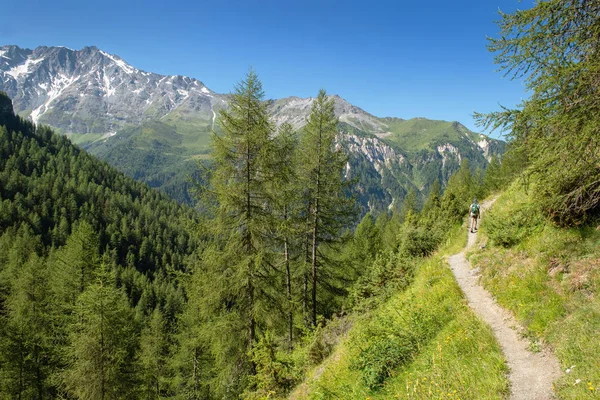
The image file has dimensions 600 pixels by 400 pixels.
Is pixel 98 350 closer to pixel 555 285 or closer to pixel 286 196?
pixel 286 196

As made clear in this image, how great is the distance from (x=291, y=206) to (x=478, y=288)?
11.5m

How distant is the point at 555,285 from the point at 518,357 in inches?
95.1

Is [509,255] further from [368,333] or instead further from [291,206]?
[291,206]

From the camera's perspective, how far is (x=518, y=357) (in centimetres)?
570

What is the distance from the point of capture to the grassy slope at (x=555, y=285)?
4.68 meters

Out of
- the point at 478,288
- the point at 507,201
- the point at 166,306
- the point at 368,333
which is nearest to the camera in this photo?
the point at 368,333

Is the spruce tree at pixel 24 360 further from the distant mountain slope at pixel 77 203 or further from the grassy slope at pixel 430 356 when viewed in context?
the distant mountain slope at pixel 77 203

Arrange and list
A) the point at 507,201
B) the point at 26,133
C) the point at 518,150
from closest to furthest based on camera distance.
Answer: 1. the point at 518,150
2. the point at 507,201
3. the point at 26,133

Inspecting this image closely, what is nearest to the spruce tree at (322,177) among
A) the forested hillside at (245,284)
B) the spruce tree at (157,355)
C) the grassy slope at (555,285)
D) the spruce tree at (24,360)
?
the forested hillside at (245,284)

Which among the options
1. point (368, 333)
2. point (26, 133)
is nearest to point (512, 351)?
point (368, 333)

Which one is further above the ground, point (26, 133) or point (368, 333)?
point (26, 133)

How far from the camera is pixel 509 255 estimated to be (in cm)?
986

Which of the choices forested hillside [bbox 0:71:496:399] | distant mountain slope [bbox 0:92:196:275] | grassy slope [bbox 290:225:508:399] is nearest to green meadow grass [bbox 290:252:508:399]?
grassy slope [bbox 290:225:508:399]

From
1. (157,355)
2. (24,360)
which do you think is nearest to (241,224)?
(24,360)
